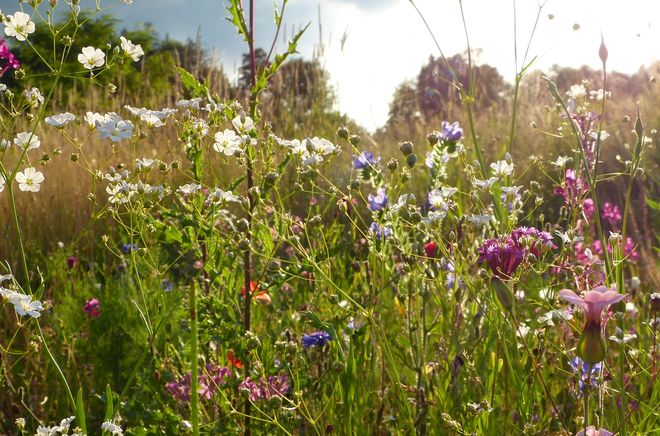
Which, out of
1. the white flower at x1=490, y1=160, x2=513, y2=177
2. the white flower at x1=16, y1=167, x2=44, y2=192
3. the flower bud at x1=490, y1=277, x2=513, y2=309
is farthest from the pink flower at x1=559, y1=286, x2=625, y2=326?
the white flower at x1=16, y1=167, x2=44, y2=192

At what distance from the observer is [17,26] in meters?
1.46

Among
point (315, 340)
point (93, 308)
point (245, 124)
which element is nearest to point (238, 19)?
point (245, 124)

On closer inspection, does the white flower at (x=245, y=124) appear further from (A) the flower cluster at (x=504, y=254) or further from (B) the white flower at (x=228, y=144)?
(A) the flower cluster at (x=504, y=254)

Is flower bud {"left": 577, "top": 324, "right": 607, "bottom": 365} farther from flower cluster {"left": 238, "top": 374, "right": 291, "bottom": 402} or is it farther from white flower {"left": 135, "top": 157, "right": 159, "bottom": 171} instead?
white flower {"left": 135, "top": 157, "right": 159, "bottom": 171}

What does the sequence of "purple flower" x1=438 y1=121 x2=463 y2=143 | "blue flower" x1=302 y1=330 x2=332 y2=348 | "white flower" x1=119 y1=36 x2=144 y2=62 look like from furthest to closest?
"purple flower" x1=438 y1=121 x2=463 y2=143 → "blue flower" x1=302 y1=330 x2=332 y2=348 → "white flower" x1=119 y1=36 x2=144 y2=62

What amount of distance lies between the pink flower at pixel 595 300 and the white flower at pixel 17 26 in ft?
3.88

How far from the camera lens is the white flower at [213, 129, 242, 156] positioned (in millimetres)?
1598

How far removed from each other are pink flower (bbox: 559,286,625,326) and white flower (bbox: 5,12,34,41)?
1.18 m

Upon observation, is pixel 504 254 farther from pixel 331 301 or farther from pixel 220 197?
pixel 220 197

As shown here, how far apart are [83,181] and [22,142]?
14.4 ft

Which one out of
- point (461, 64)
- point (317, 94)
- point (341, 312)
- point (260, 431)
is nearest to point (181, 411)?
point (260, 431)

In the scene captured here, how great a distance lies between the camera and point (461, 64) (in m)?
13.9

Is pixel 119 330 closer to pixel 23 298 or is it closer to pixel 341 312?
pixel 341 312

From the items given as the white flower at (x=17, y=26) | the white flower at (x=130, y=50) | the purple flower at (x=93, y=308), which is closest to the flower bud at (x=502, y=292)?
the white flower at (x=130, y=50)
